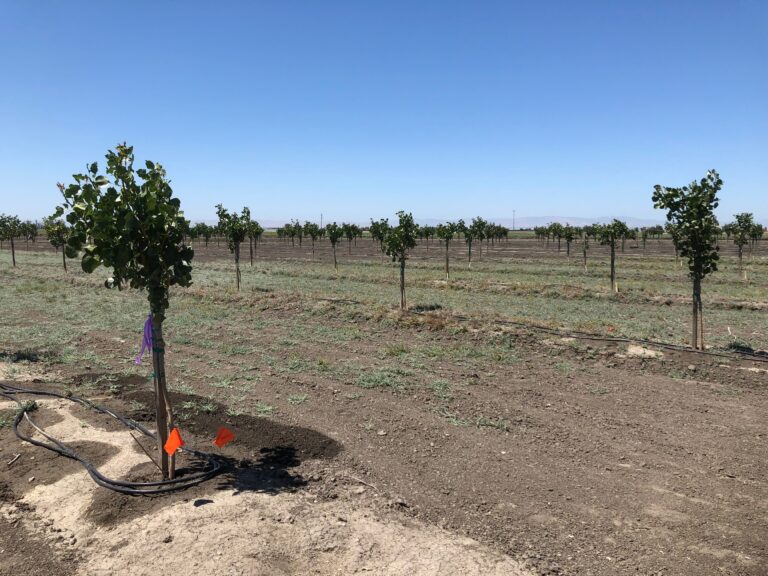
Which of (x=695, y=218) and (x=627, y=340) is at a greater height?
(x=695, y=218)

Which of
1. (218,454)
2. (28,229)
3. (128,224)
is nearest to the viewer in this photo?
(128,224)

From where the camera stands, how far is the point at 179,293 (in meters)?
26.0

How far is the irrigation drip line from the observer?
657 centimetres

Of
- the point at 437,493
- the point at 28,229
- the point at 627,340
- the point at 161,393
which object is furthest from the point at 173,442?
the point at 28,229

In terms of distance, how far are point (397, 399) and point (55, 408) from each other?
20.8ft

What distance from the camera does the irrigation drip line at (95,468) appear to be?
6.57m

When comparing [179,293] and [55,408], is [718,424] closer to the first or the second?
[55,408]

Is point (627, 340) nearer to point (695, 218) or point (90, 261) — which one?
point (695, 218)

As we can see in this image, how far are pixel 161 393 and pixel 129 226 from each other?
223cm

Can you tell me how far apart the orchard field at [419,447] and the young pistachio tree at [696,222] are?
2.12m

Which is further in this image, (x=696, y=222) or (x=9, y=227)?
(x=9, y=227)

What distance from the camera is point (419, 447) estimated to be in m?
8.14

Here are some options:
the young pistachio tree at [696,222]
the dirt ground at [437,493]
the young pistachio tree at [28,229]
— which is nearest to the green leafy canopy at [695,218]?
the young pistachio tree at [696,222]

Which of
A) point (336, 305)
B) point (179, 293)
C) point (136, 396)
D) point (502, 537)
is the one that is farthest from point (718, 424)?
point (179, 293)
